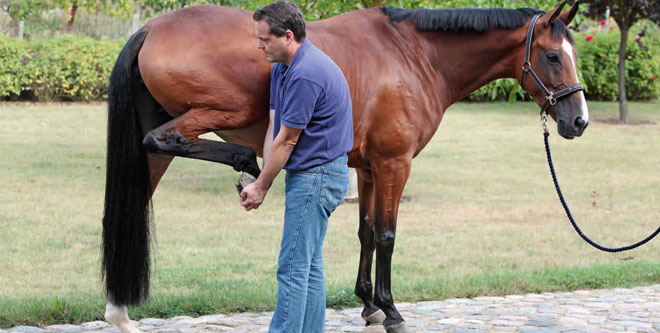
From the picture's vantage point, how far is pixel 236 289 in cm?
592

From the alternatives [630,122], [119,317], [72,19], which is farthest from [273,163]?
[72,19]

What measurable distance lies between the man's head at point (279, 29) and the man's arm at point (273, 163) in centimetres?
36

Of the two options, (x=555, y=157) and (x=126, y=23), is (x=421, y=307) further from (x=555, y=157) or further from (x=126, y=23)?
(x=126, y=23)

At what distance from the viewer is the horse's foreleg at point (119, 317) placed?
4.53 meters

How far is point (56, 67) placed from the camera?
802 inches

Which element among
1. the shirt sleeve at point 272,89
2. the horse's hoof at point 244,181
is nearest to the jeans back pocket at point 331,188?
the horse's hoof at point 244,181

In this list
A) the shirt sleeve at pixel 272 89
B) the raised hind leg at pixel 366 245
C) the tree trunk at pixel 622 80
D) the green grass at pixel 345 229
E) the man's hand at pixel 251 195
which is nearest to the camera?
the man's hand at pixel 251 195

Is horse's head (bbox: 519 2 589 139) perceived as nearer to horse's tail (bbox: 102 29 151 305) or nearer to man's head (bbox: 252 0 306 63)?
man's head (bbox: 252 0 306 63)

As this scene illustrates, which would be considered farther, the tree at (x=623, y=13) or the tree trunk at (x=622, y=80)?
the tree trunk at (x=622, y=80)

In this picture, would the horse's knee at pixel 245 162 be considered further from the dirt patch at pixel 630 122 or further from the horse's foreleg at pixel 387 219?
the dirt patch at pixel 630 122

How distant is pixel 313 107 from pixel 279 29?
392mm

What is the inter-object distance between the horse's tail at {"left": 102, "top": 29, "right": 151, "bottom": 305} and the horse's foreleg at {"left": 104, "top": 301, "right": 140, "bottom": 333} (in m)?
0.07

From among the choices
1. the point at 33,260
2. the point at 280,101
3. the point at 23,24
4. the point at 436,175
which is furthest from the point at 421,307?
the point at 23,24

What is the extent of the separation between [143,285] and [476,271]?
362 cm
